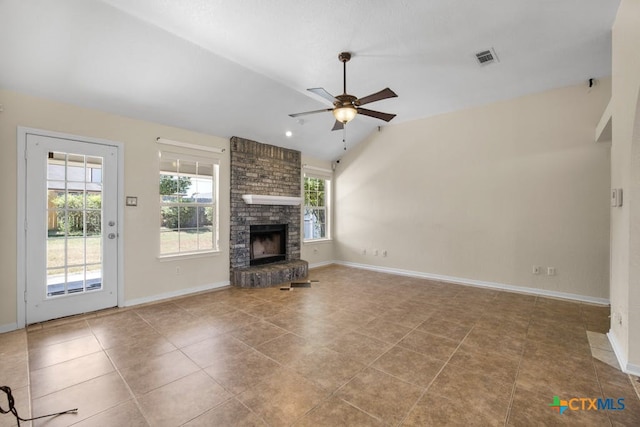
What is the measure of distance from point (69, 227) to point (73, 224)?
2.1 inches

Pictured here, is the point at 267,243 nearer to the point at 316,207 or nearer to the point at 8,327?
the point at 316,207

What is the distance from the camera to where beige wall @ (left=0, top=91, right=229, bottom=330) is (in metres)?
3.17

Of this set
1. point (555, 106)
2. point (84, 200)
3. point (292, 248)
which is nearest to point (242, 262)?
point (292, 248)

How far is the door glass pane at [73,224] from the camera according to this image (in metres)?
3.47

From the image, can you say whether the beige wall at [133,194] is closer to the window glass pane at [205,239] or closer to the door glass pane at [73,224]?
the window glass pane at [205,239]

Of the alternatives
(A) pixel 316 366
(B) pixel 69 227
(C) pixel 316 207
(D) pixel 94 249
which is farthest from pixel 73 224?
(C) pixel 316 207

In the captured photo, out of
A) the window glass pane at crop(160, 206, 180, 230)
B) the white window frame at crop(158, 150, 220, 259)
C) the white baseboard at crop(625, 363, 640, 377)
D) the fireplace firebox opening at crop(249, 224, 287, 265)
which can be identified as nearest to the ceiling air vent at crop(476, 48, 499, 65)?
the white baseboard at crop(625, 363, 640, 377)

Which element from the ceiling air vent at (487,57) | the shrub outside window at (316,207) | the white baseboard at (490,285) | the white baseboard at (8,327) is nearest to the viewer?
the white baseboard at (8,327)

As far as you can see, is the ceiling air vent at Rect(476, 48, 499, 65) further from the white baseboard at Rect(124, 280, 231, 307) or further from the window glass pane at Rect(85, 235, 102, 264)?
the window glass pane at Rect(85, 235, 102, 264)

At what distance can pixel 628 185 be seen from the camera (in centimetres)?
238

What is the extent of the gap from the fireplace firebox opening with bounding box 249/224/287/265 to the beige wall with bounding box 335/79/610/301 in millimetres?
1948

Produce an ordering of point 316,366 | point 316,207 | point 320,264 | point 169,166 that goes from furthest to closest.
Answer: point 316,207, point 320,264, point 169,166, point 316,366

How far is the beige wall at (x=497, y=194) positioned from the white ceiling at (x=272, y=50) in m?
0.63

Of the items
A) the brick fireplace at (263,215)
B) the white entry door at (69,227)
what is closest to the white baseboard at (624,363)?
the brick fireplace at (263,215)
